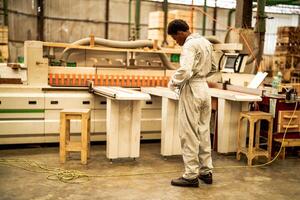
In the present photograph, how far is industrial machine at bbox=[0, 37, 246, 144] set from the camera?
16.4ft

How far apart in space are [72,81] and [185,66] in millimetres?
2343

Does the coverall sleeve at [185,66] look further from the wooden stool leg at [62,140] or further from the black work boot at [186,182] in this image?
the wooden stool leg at [62,140]

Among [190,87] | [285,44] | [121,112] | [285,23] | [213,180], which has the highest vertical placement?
[285,23]

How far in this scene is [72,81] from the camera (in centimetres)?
536

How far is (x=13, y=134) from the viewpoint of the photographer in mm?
4992

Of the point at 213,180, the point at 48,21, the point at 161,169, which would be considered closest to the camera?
the point at 213,180

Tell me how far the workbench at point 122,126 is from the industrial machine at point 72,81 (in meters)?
0.86

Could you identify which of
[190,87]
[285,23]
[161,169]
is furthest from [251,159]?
[285,23]

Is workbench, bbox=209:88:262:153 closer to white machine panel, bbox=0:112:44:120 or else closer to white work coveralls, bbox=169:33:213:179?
white work coveralls, bbox=169:33:213:179

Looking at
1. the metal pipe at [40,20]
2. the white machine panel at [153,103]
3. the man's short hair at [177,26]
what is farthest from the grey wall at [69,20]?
the man's short hair at [177,26]

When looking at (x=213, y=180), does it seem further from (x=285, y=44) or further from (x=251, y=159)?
(x=285, y=44)

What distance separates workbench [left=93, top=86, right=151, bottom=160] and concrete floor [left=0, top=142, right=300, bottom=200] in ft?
0.51

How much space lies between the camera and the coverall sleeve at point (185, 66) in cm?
350

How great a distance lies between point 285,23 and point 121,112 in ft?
44.4
